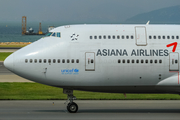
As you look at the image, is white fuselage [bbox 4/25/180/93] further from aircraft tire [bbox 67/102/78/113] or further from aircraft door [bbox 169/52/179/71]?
aircraft tire [bbox 67/102/78/113]

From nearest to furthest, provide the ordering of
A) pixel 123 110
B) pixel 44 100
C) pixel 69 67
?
pixel 69 67, pixel 123 110, pixel 44 100

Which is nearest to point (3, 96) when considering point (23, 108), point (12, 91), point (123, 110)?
point (12, 91)

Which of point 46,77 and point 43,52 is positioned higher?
point 43,52

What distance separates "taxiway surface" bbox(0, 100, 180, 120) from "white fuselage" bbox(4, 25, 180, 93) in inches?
61.9

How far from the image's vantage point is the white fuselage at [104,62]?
1984 cm

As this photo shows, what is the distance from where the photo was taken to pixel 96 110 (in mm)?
21672

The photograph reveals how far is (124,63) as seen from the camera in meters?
19.9

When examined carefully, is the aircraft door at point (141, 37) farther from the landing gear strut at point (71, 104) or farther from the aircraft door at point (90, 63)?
the landing gear strut at point (71, 104)

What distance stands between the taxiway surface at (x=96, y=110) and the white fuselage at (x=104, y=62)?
157 centimetres

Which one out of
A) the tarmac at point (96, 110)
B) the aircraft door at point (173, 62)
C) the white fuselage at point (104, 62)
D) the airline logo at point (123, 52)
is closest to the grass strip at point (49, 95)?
the tarmac at point (96, 110)

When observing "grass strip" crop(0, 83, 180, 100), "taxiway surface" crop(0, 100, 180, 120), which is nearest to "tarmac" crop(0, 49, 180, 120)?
"taxiway surface" crop(0, 100, 180, 120)

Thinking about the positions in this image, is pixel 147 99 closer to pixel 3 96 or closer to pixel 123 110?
pixel 123 110

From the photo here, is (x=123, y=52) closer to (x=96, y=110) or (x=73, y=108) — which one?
(x=96, y=110)

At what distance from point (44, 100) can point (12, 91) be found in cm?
479
